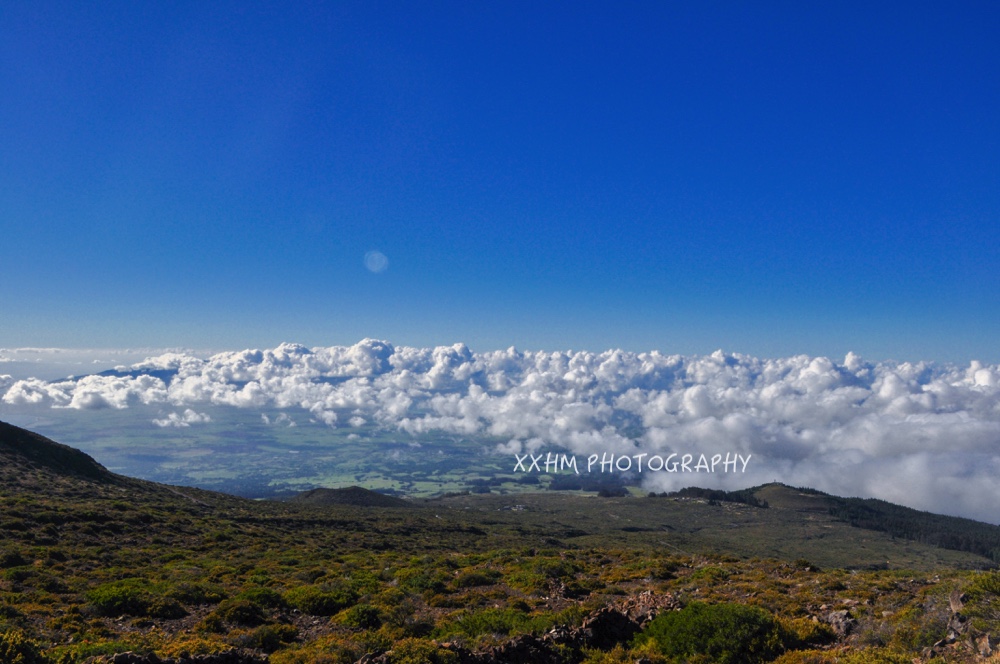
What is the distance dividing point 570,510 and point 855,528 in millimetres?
113352

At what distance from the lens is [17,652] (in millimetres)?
9586

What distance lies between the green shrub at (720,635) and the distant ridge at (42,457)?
223 ft

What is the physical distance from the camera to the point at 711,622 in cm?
1248

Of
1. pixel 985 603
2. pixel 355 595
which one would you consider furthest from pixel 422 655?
pixel 985 603

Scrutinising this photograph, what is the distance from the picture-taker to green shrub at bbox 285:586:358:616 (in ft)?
57.1

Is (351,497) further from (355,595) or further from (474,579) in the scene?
(355,595)

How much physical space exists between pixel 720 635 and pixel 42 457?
78.2 meters

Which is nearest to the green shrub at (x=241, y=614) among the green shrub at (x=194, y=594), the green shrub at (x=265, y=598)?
the green shrub at (x=265, y=598)

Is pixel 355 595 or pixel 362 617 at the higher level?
pixel 362 617

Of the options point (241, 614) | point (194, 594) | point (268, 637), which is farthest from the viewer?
point (194, 594)

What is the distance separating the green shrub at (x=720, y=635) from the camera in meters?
11.8

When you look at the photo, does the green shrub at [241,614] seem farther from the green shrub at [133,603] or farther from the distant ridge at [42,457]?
the distant ridge at [42,457]

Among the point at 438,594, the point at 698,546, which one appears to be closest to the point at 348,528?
the point at 438,594

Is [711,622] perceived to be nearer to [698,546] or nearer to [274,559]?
[274,559]
